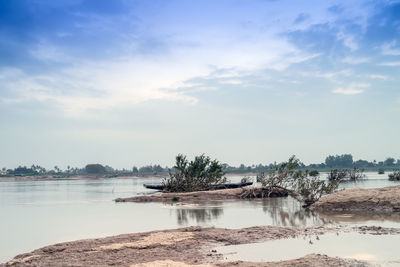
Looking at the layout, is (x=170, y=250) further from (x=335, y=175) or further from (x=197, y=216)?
(x=335, y=175)

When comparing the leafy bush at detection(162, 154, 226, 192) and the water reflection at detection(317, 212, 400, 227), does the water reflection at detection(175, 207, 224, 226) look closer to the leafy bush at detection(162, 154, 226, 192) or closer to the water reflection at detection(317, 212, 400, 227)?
the water reflection at detection(317, 212, 400, 227)

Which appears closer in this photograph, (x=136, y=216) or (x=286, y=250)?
(x=286, y=250)

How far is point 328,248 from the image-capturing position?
12414 mm

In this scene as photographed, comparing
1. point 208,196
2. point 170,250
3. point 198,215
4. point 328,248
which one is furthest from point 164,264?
point 208,196

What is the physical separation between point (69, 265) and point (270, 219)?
39.5ft

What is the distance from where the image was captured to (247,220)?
67.8ft

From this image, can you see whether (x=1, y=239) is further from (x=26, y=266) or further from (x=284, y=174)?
(x=284, y=174)

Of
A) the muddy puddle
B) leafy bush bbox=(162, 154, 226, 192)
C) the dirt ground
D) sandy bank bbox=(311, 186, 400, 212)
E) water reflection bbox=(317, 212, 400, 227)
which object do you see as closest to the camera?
the dirt ground

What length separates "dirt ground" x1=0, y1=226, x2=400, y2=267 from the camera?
10.6 metres

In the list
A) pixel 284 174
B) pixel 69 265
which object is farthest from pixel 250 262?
pixel 284 174

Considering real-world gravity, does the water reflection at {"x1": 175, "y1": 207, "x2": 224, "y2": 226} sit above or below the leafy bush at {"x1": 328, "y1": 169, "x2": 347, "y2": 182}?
below

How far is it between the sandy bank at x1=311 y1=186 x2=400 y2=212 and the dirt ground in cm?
661

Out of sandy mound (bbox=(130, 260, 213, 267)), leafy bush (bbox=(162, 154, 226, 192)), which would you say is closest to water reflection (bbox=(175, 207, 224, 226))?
sandy mound (bbox=(130, 260, 213, 267))

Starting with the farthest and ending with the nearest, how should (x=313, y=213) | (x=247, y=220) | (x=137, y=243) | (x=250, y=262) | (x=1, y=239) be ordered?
(x=313, y=213)
(x=247, y=220)
(x=1, y=239)
(x=137, y=243)
(x=250, y=262)
